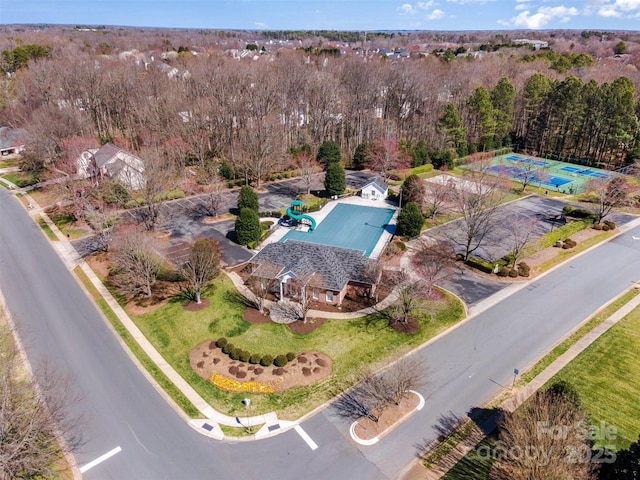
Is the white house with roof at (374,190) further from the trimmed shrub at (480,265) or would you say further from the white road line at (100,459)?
the white road line at (100,459)

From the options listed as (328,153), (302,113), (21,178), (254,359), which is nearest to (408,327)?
(254,359)

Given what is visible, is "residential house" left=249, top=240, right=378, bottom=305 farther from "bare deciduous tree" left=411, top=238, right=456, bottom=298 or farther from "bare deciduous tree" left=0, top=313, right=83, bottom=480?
"bare deciduous tree" left=0, top=313, right=83, bottom=480

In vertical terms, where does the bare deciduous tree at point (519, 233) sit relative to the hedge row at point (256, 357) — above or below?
above

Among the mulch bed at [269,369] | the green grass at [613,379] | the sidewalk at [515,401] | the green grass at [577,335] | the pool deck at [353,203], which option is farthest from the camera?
the pool deck at [353,203]

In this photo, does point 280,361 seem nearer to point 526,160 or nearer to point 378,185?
point 378,185

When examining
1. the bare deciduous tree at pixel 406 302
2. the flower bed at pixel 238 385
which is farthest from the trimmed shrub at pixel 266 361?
the bare deciduous tree at pixel 406 302

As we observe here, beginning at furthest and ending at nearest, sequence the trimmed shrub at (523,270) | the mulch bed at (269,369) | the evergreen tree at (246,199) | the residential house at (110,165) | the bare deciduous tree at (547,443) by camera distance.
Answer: the residential house at (110,165)
the evergreen tree at (246,199)
the trimmed shrub at (523,270)
the mulch bed at (269,369)
the bare deciduous tree at (547,443)
